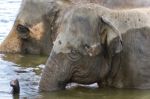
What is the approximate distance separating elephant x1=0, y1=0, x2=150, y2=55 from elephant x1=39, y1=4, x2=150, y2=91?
2252 millimetres

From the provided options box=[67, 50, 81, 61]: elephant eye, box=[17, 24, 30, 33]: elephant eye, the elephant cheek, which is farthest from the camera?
the elephant cheek

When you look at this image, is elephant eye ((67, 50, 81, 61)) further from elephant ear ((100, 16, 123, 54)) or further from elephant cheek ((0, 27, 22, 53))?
elephant cheek ((0, 27, 22, 53))

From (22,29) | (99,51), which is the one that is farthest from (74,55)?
(22,29)

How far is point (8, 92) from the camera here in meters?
8.90

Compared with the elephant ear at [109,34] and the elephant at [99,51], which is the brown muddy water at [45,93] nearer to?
the elephant at [99,51]

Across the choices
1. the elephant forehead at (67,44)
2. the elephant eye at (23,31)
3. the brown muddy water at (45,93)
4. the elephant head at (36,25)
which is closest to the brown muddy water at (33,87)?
the brown muddy water at (45,93)

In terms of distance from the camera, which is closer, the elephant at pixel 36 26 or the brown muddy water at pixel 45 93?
the brown muddy water at pixel 45 93

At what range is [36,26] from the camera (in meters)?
11.7

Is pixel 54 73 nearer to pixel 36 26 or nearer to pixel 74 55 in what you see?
pixel 74 55

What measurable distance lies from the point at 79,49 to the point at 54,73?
0.45 metres

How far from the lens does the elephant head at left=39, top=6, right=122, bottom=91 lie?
8.77m

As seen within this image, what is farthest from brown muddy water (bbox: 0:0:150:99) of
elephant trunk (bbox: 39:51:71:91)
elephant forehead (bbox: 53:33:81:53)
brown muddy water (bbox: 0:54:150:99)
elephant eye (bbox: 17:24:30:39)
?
elephant forehead (bbox: 53:33:81:53)

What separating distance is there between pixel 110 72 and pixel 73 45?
2.27 feet

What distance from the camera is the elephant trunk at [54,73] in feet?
28.7
